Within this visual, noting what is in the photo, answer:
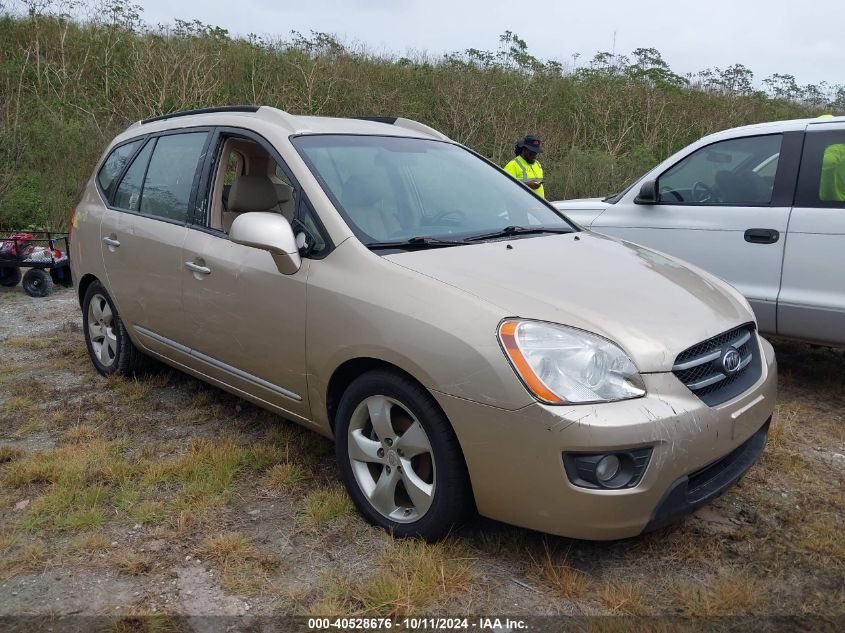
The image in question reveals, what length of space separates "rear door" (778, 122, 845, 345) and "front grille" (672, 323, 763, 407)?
1721 mm

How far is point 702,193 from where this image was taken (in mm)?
5062

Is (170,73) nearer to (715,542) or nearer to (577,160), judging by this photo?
(577,160)

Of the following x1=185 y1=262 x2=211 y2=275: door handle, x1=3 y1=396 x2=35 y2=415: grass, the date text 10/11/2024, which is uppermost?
x1=185 y1=262 x2=211 y2=275: door handle

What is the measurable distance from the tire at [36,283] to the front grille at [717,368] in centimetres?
723

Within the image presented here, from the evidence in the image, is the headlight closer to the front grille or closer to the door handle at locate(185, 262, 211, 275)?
the front grille

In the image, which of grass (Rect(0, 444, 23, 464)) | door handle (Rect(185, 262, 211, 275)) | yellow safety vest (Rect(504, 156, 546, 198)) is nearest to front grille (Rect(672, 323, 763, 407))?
door handle (Rect(185, 262, 211, 275))

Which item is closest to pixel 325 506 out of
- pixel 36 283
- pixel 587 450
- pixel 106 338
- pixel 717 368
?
pixel 587 450

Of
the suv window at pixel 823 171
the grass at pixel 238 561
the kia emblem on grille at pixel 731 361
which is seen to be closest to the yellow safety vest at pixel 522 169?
the suv window at pixel 823 171

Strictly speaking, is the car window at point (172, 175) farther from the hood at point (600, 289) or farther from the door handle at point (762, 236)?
the door handle at point (762, 236)

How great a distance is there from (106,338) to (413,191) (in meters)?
2.60

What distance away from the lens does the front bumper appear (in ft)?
7.61

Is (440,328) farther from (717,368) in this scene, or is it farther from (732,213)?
(732,213)

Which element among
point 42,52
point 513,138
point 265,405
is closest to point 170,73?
point 42,52

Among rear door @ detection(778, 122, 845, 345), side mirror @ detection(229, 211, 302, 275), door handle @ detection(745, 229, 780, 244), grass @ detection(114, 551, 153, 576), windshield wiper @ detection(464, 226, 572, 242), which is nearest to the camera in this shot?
grass @ detection(114, 551, 153, 576)
